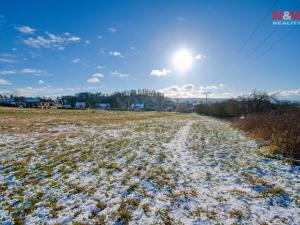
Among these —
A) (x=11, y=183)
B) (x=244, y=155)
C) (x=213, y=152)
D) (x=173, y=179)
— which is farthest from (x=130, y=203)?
(x=244, y=155)

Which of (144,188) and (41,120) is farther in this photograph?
(41,120)

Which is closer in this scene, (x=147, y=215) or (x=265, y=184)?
(x=147, y=215)

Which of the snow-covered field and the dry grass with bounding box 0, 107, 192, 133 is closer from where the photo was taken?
the snow-covered field

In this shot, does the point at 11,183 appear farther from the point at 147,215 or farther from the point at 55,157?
the point at 147,215

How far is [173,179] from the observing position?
5570mm

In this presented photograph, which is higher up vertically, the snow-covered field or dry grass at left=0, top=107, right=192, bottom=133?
dry grass at left=0, top=107, right=192, bottom=133

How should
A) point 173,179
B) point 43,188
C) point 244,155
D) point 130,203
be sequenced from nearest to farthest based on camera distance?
point 130,203 → point 43,188 → point 173,179 → point 244,155

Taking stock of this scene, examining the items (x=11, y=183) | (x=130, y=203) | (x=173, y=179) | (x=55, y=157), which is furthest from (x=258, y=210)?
(x=55, y=157)

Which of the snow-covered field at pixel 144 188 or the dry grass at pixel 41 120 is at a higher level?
the dry grass at pixel 41 120

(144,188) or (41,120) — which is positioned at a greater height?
(41,120)

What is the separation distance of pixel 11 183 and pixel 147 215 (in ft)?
14.1

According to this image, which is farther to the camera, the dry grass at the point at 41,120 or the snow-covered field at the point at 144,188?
the dry grass at the point at 41,120

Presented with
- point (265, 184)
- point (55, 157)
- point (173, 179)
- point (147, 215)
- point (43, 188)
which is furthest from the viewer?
point (55, 157)

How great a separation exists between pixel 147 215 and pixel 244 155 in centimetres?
648
